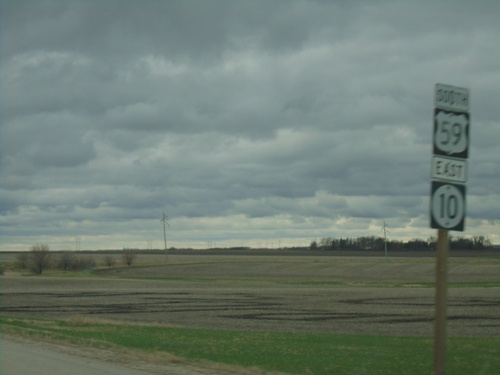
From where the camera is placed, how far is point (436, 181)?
970 cm

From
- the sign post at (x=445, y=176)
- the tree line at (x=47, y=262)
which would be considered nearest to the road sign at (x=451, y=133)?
the sign post at (x=445, y=176)

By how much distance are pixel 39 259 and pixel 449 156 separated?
123 m

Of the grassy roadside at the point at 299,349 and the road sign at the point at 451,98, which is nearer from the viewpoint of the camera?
the road sign at the point at 451,98

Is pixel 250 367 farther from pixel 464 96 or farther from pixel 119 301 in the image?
pixel 119 301

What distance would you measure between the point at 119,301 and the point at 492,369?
3740 centimetres

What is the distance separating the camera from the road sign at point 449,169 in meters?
9.76

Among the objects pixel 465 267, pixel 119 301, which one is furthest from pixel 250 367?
pixel 465 267

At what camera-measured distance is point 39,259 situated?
414 ft

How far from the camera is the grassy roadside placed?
51.7ft

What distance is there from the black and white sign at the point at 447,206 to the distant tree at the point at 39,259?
122327 millimetres

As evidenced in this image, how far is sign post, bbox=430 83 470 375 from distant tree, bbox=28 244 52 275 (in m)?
122

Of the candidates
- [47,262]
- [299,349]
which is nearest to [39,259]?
[47,262]

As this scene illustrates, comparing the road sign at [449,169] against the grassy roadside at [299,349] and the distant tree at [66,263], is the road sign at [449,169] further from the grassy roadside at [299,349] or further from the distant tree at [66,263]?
the distant tree at [66,263]

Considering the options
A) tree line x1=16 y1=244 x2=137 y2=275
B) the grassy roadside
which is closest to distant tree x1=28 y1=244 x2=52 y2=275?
tree line x1=16 y1=244 x2=137 y2=275
